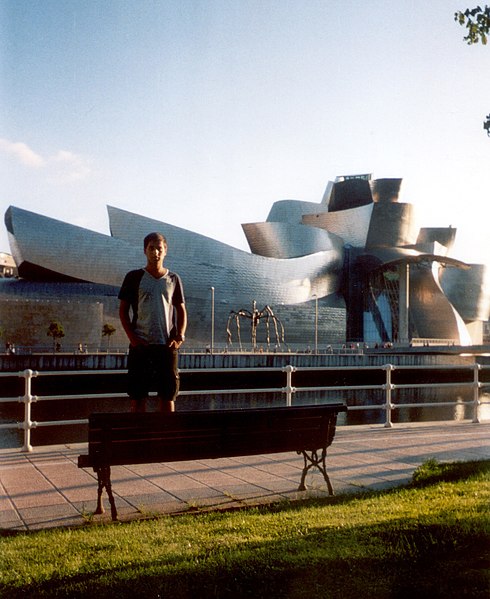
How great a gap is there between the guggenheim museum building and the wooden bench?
3483 centimetres

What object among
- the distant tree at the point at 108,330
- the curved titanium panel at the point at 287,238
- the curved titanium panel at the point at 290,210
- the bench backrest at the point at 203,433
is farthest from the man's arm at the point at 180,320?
the curved titanium panel at the point at 290,210

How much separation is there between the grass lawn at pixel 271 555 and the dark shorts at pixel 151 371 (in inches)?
35.6

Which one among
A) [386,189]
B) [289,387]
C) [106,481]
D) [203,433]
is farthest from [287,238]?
[106,481]

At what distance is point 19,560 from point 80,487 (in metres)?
1.85

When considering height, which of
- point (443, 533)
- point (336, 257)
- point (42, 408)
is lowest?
point (42, 408)

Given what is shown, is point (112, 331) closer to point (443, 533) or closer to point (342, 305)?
point (342, 305)

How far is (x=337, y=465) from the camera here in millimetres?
5879

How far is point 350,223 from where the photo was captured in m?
60.4

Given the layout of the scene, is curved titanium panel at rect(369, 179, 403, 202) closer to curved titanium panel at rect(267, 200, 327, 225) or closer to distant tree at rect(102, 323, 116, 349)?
curved titanium panel at rect(267, 200, 327, 225)

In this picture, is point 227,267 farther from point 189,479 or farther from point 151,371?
point 151,371

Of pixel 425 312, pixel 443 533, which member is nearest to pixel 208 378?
pixel 443 533

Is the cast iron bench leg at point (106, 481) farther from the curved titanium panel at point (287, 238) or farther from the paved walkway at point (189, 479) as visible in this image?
the curved titanium panel at point (287, 238)

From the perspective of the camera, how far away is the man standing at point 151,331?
15.0 feet

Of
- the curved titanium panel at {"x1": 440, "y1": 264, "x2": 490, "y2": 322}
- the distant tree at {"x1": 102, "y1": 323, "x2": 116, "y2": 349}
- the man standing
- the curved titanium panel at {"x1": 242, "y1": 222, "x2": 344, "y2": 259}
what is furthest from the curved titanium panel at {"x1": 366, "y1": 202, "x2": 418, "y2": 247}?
the man standing
